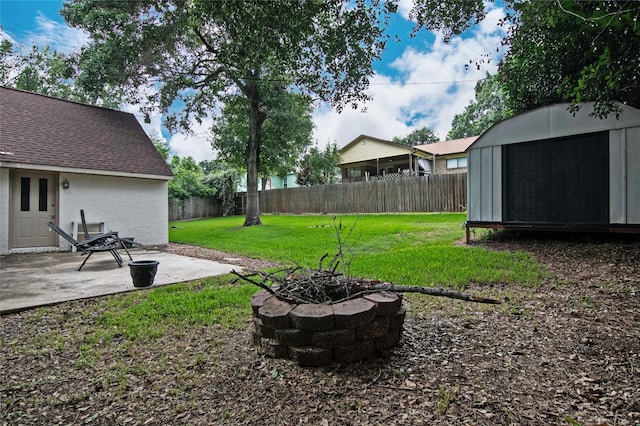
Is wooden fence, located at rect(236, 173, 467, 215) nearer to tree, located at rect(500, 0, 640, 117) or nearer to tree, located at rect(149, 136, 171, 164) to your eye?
tree, located at rect(500, 0, 640, 117)

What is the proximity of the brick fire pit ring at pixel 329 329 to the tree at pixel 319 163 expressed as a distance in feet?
73.0

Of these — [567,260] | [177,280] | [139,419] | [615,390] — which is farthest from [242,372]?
[567,260]

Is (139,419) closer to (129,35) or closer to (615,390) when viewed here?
(615,390)

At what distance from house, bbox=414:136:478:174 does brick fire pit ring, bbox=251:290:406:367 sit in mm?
20803

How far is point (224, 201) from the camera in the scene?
71.8ft

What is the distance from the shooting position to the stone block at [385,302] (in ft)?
7.36

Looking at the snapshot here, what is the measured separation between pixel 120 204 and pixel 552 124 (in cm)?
1027

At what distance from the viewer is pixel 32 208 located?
789 cm

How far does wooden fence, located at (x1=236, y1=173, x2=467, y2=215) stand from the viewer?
1345 centimetres

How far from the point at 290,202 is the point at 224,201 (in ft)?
17.0

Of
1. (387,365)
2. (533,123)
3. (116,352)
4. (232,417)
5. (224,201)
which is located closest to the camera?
(232,417)

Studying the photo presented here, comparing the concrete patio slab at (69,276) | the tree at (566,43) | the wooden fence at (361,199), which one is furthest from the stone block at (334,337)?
the wooden fence at (361,199)

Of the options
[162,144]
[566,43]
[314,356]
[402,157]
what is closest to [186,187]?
[162,144]

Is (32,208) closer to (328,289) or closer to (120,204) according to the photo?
(120,204)
